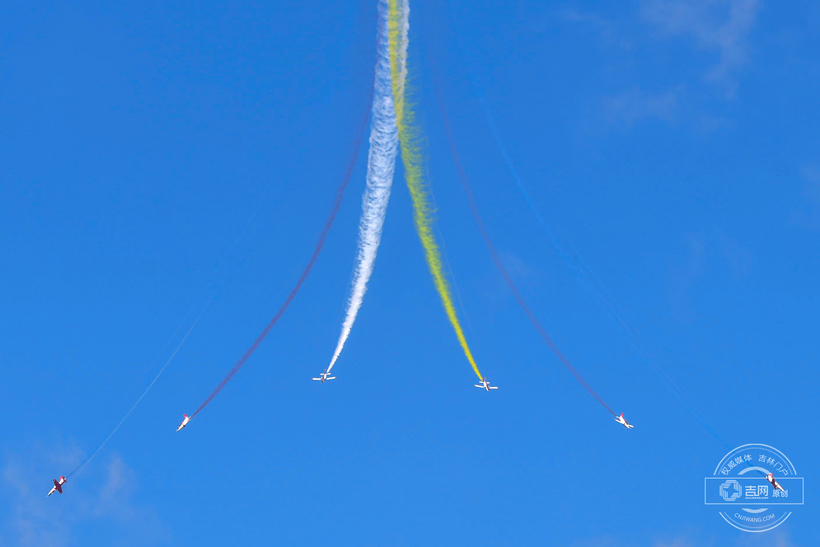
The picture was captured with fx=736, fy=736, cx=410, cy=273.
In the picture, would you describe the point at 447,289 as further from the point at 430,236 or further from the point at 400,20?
the point at 400,20

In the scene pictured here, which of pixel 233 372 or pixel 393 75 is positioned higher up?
pixel 393 75

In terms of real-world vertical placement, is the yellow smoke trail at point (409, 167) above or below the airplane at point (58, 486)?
above

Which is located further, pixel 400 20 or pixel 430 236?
pixel 430 236

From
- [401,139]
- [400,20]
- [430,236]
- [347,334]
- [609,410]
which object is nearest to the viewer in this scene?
[400,20]

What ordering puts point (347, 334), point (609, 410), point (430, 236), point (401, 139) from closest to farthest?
point (401, 139) < point (430, 236) < point (347, 334) < point (609, 410)

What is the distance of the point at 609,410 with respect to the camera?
141ft

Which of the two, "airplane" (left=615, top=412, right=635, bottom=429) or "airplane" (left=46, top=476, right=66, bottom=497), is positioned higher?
"airplane" (left=615, top=412, right=635, bottom=429)

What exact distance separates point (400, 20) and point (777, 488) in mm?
34095

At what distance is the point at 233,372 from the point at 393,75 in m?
18.4

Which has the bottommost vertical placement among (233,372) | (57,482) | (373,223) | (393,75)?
(57,482)

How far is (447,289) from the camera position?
38281 mm

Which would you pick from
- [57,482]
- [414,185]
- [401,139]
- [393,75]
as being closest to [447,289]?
[414,185]

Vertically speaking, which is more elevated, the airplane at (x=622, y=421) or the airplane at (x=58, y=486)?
the airplane at (x=622, y=421)

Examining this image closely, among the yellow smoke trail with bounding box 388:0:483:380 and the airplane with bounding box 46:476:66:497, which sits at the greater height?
the yellow smoke trail with bounding box 388:0:483:380
